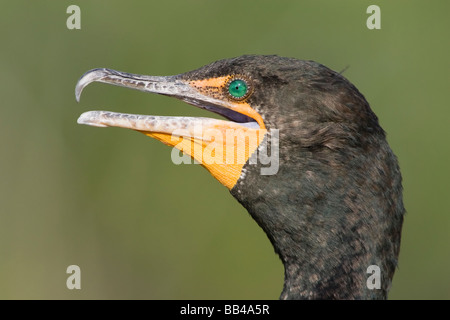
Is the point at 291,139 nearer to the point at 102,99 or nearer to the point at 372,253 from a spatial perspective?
the point at 372,253

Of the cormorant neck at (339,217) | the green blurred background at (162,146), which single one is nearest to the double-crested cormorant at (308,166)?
the cormorant neck at (339,217)

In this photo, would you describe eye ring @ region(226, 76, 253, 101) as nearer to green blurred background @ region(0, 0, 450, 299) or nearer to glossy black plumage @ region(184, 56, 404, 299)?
glossy black plumage @ region(184, 56, 404, 299)

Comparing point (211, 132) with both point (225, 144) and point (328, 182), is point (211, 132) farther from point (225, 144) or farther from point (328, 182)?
point (328, 182)

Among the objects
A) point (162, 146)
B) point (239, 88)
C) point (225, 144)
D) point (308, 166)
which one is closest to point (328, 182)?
point (308, 166)

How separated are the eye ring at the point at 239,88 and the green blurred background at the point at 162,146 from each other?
4089 millimetres

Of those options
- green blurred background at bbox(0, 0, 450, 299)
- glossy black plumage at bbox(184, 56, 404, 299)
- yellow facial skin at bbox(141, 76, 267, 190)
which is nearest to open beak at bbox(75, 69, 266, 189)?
yellow facial skin at bbox(141, 76, 267, 190)

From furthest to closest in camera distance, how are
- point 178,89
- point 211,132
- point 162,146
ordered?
point 162,146 < point 178,89 < point 211,132

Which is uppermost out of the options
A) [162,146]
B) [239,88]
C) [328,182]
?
[162,146]

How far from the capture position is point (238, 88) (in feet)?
14.3

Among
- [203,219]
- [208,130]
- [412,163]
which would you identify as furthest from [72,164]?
[208,130]

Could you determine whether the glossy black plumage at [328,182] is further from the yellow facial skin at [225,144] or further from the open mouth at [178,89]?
the open mouth at [178,89]

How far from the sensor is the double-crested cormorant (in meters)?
4.17
